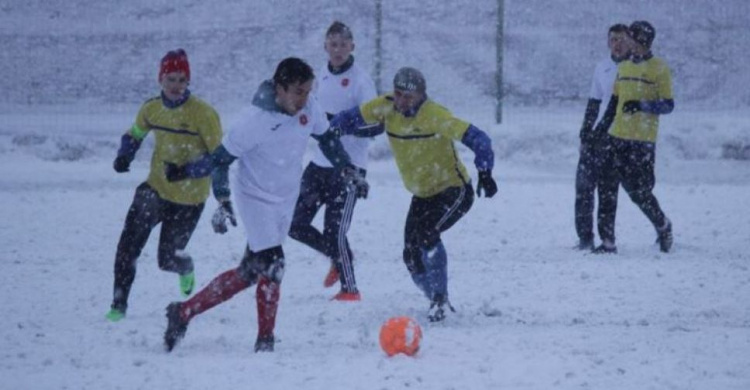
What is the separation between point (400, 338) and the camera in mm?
5840

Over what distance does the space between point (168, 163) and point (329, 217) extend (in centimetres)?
154

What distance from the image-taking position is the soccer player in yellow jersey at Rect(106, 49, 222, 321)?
6.95 m

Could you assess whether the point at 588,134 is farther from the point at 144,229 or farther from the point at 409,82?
the point at 144,229

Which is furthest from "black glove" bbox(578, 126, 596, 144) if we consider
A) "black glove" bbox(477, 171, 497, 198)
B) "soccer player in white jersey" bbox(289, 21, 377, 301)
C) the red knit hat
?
the red knit hat

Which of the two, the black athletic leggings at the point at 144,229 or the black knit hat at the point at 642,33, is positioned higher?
the black knit hat at the point at 642,33

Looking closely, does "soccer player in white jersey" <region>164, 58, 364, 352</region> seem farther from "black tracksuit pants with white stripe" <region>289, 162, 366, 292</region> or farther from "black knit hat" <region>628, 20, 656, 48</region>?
"black knit hat" <region>628, 20, 656, 48</region>

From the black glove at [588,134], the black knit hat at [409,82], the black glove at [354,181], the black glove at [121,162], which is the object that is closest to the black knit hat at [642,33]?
the black glove at [588,134]

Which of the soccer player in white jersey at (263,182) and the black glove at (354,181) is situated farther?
the black glove at (354,181)

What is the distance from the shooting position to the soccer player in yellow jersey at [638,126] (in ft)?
30.9

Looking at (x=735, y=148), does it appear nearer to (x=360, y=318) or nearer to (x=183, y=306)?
(x=360, y=318)

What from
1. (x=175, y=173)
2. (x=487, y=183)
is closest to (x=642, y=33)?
(x=487, y=183)

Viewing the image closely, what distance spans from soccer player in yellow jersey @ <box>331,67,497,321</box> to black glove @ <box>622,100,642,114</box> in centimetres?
277

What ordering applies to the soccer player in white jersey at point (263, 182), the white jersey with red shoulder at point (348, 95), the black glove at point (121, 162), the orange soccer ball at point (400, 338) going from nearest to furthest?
the orange soccer ball at point (400, 338) → the soccer player in white jersey at point (263, 182) → the black glove at point (121, 162) → the white jersey with red shoulder at point (348, 95)

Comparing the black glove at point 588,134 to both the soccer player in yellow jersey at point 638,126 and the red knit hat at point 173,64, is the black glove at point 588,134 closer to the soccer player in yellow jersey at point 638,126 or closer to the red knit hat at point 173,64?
the soccer player in yellow jersey at point 638,126
